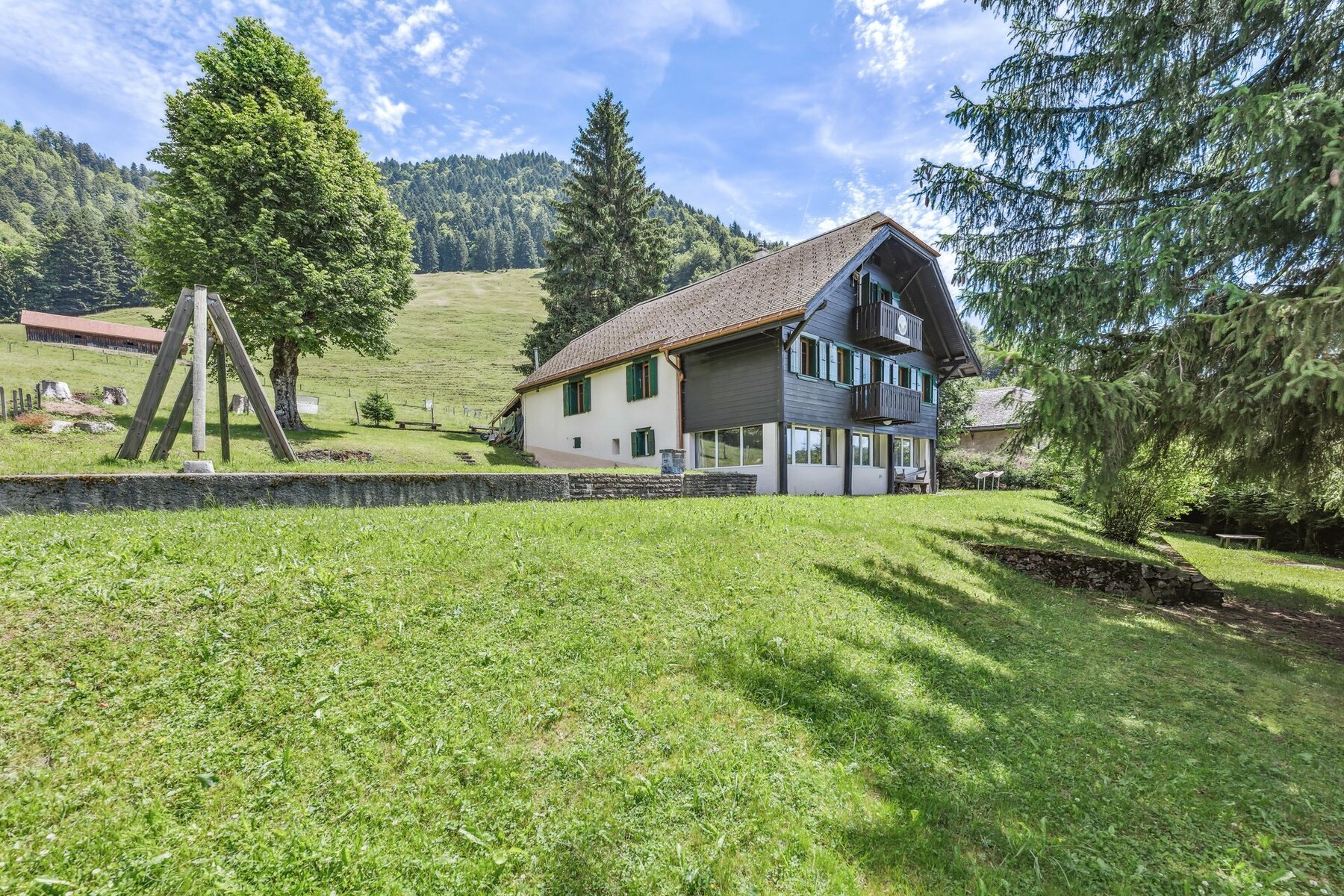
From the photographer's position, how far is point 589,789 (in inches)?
122

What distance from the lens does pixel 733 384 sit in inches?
668

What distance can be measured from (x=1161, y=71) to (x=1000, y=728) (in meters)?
8.65

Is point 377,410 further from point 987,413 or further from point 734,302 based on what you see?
point 987,413

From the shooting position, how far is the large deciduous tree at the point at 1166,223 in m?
5.28

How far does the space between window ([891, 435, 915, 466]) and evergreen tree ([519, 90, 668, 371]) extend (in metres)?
18.3

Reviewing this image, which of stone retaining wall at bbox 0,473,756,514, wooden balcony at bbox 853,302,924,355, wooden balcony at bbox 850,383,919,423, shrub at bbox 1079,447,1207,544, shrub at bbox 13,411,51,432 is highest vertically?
wooden balcony at bbox 853,302,924,355

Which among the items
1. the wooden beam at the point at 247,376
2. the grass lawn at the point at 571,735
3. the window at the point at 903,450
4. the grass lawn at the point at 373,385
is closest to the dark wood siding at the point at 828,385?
the window at the point at 903,450

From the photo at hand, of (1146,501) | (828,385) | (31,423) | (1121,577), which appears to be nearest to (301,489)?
(31,423)

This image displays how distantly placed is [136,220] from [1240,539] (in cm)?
14230

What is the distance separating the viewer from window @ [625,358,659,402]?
19156 mm

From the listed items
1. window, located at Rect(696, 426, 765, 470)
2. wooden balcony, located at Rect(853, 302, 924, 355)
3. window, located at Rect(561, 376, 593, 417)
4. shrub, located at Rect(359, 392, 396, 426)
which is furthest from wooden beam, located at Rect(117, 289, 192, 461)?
shrub, located at Rect(359, 392, 396, 426)

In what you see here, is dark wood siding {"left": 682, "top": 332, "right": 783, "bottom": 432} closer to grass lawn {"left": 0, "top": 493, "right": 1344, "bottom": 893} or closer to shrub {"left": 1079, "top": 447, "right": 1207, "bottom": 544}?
shrub {"left": 1079, "top": 447, "right": 1207, "bottom": 544}

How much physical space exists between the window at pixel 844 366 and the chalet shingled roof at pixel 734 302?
3078mm

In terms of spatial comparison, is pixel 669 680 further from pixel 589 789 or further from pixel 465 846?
pixel 465 846
